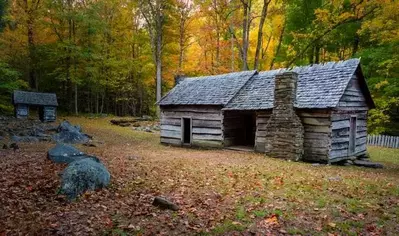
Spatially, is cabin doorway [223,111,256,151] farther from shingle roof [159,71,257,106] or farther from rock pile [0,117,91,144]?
rock pile [0,117,91,144]

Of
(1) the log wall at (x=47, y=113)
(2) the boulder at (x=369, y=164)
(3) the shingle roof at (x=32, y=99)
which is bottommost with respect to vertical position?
(2) the boulder at (x=369, y=164)

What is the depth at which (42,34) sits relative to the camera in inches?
1209

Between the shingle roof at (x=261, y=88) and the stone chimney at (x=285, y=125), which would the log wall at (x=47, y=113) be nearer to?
→ the shingle roof at (x=261, y=88)

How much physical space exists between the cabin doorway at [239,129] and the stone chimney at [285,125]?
2224 millimetres

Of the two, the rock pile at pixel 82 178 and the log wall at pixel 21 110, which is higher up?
the log wall at pixel 21 110

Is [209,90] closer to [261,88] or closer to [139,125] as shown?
[261,88]

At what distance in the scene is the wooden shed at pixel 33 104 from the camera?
24.7 meters

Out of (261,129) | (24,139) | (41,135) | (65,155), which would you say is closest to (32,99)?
(41,135)

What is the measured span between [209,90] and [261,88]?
11.6ft

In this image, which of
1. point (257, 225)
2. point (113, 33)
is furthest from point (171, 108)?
point (113, 33)

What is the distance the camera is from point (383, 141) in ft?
70.2

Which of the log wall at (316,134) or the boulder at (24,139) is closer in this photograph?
the log wall at (316,134)

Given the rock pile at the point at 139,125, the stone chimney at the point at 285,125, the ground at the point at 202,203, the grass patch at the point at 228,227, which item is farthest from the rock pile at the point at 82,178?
the rock pile at the point at 139,125

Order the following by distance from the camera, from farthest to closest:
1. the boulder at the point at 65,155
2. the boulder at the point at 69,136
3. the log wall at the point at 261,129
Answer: the boulder at the point at 69,136
the log wall at the point at 261,129
the boulder at the point at 65,155
